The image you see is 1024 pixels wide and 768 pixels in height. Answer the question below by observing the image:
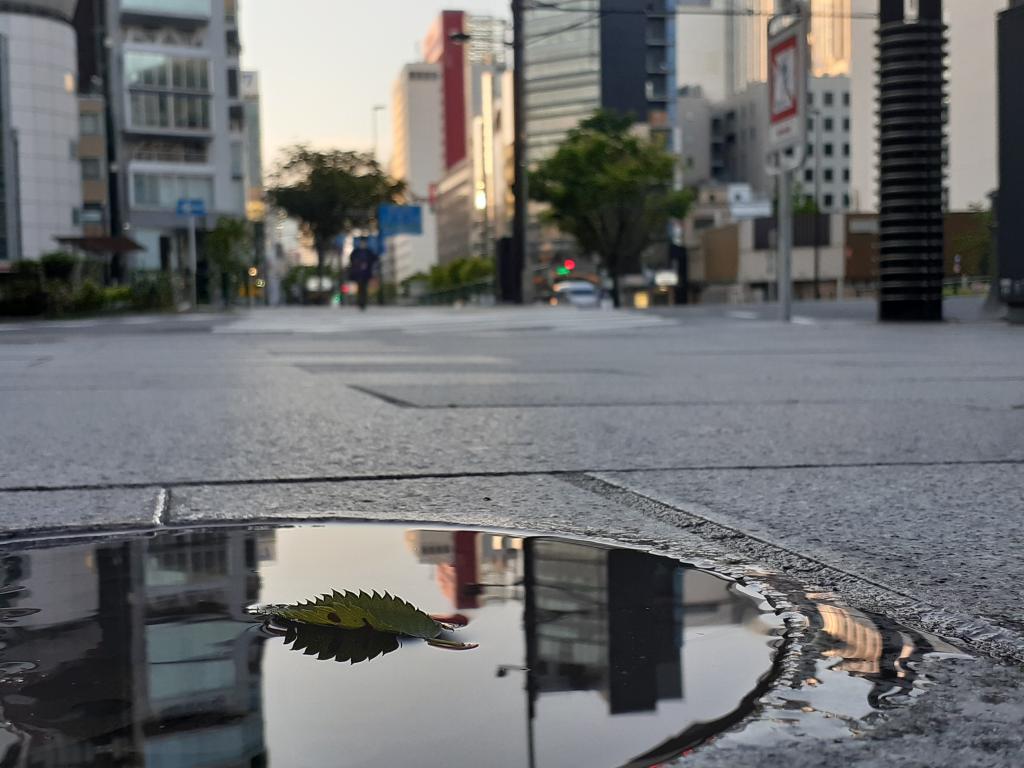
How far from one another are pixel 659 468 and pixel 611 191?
55282mm

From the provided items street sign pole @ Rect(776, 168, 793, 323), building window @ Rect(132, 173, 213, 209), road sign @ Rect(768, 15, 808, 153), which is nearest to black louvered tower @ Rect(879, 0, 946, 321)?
road sign @ Rect(768, 15, 808, 153)

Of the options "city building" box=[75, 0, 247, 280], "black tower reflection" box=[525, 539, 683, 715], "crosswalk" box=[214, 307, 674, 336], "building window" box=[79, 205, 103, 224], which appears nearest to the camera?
"black tower reflection" box=[525, 539, 683, 715]

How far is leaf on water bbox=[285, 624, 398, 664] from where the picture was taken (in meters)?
1.14

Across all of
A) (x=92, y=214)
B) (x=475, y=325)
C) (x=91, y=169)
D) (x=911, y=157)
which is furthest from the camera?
(x=91, y=169)

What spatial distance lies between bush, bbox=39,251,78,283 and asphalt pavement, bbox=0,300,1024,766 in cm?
2030

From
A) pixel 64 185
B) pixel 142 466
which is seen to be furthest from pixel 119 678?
pixel 64 185

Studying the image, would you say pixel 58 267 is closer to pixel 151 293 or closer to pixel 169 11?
pixel 151 293

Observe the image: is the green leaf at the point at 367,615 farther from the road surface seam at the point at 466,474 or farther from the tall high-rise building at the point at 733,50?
the tall high-rise building at the point at 733,50

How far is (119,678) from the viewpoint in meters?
1.05

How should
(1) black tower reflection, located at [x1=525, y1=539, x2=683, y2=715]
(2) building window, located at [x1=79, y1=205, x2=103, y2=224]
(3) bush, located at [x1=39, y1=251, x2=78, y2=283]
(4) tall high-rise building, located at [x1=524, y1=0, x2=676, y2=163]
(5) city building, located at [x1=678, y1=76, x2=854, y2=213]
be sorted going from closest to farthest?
(1) black tower reflection, located at [x1=525, y1=539, x2=683, y2=715] < (3) bush, located at [x1=39, y1=251, x2=78, y2=283] < (2) building window, located at [x1=79, y1=205, x2=103, y2=224] < (4) tall high-rise building, located at [x1=524, y1=0, x2=676, y2=163] < (5) city building, located at [x1=678, y1=76, x2=854, y2=213]

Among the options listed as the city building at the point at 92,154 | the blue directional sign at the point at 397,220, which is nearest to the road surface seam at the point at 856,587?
the blue directional sign at the point at 397,220

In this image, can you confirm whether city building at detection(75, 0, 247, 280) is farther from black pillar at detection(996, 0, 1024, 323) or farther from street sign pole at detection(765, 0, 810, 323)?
black pillar at detection(996, 0, 1024, 323)

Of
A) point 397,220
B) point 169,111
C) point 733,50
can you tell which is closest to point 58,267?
point 397,220

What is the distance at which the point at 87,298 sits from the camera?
25734 millimetres
